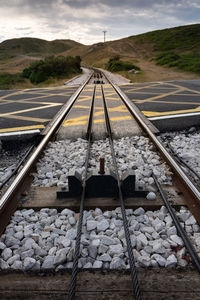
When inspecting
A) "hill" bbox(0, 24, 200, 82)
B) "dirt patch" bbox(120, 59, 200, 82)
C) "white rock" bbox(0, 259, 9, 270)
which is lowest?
"white rock" bbox(0, 259, 9, 270)

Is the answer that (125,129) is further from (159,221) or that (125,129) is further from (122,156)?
(159,221)

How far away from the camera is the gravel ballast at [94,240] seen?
194 cm

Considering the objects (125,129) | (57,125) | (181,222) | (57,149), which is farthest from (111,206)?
(57,125)

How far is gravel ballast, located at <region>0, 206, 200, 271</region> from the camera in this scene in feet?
6.35

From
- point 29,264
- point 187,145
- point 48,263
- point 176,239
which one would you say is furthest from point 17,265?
point 187,145

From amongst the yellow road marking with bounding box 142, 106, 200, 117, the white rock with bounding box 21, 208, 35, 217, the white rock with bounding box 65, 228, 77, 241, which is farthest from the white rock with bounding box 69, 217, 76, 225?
the yellow road marking with bounding box 142, 106, 200, 117

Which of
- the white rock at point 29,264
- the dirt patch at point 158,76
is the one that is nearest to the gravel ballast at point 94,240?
the white rock at point 29,264

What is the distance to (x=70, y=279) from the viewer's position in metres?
1.78

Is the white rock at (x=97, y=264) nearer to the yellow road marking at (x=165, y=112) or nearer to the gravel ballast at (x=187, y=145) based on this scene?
the gravel ballast at (x=187, y=145)

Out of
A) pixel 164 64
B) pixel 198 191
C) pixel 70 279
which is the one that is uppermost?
pixel 164 64

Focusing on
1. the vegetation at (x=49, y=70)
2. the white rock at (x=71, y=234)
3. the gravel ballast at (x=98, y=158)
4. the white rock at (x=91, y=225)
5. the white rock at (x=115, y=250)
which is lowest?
the white rock at (x=115, y=250)

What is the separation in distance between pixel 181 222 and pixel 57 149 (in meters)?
2.74

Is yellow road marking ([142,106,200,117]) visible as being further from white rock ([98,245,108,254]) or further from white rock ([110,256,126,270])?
white rock ([110,256,126,270])

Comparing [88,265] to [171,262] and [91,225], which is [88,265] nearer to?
[91,225]
